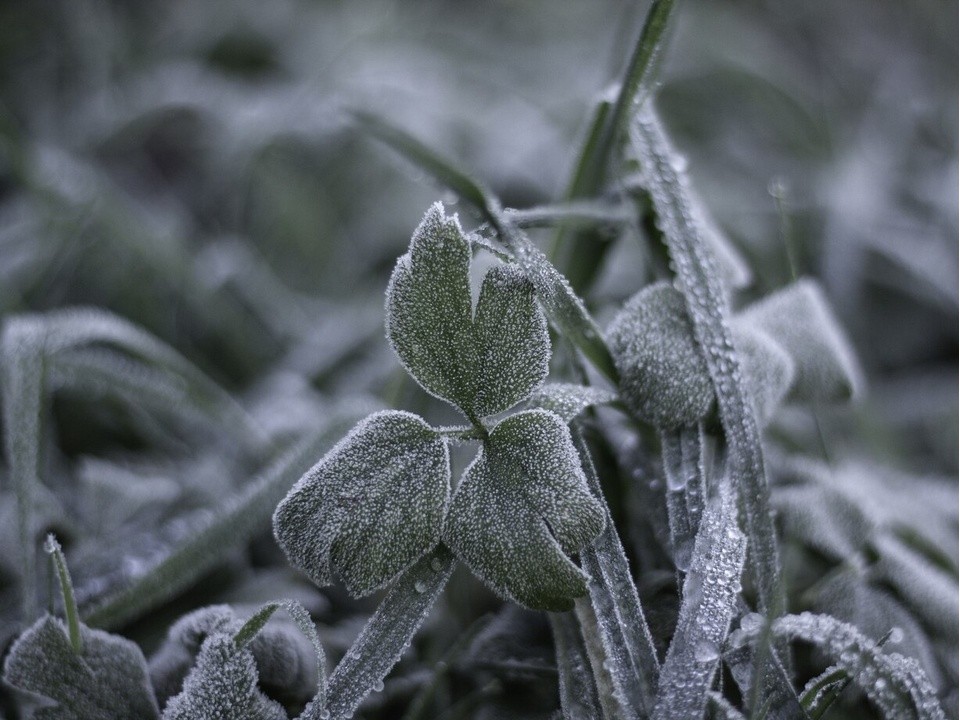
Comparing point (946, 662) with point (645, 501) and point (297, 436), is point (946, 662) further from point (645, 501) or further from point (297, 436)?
point (297, 436)

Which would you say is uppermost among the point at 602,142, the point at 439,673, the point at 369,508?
the point at 602,142

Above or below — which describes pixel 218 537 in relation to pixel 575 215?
below

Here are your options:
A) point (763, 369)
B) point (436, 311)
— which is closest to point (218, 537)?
point (436, 311)

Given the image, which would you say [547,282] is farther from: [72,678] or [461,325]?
[72,678]

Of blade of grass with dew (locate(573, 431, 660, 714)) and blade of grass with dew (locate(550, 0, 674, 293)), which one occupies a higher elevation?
blade of grass with dew (locate(550, 0, 674, 293))

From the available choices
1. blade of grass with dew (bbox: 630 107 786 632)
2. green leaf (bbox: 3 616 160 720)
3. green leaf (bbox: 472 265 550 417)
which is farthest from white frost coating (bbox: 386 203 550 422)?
green leaf (bbox: 3 616 160 720)

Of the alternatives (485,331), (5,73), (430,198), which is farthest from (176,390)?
(5,73)

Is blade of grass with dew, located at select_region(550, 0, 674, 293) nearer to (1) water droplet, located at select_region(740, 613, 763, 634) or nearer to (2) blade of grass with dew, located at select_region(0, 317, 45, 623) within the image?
(1) water droplet, located at select_region(740, 613, 763, 634)
